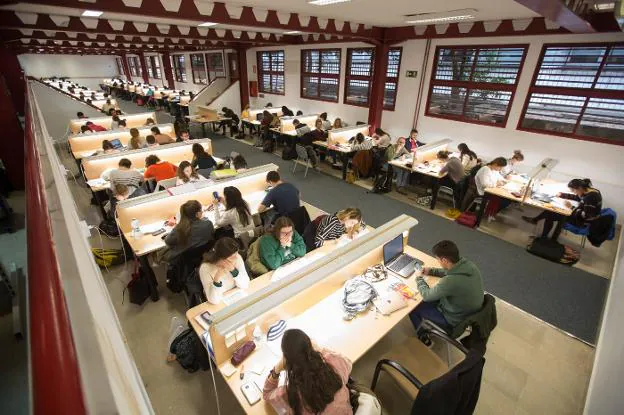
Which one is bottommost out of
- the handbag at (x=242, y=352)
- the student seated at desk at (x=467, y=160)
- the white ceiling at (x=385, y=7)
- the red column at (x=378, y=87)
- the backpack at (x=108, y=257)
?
the backpack at (x=108, y=257)

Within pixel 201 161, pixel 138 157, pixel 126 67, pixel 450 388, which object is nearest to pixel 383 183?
pixel 201 161

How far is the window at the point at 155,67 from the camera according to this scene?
62.0ft

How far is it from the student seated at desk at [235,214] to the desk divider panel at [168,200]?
1.88ft

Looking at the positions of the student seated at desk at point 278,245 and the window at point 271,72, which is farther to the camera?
the window at point 271,72

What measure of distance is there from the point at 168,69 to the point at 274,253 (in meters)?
18.7

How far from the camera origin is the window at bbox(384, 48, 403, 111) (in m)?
7.69

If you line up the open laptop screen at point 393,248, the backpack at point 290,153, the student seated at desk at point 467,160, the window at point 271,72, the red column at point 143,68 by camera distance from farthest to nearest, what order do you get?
the red column at point 143,68 < the window at point 271,72 < the backpack at point 290,153 < the student seated at desk at point 467,160 < the open laptop screen at point 393,248

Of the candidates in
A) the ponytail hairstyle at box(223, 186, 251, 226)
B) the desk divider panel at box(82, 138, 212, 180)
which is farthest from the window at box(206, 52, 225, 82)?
the ponytail hairstyle at box(223, 186, 251, 226)

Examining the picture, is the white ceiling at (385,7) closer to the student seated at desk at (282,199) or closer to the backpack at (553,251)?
the student seated at desk at (282,199)

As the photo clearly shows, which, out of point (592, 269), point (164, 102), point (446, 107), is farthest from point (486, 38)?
point (164, 102)

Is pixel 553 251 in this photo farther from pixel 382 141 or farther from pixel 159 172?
pixel 159 172

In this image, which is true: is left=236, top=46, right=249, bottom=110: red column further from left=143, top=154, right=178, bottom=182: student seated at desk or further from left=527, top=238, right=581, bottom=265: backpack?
left=527, top=238, right=581, bottom=265: backpack

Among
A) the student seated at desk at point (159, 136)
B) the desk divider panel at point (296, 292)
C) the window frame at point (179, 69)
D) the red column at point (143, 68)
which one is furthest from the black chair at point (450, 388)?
the red column at point (143, 68)

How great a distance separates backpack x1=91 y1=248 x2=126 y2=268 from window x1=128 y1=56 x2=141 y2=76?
23076 mm
